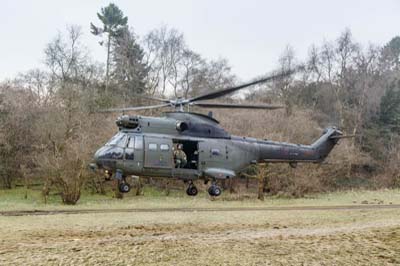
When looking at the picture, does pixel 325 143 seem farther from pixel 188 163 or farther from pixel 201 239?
pixel 201 239

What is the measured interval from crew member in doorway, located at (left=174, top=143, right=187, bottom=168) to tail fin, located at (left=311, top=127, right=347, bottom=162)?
5.96 metres

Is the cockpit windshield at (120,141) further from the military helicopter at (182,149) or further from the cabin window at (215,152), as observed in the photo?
the cabin window at (215,152)

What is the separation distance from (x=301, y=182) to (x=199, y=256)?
2421cm

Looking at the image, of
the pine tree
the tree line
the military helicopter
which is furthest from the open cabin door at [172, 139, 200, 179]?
the pine tree

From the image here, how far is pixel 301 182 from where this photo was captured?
35.3m

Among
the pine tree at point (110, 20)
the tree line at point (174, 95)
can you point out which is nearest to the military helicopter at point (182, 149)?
the tree line at point (174, 95)

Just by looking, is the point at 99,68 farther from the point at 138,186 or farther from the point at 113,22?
the point at 138,186

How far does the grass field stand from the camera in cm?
Answer: 1210

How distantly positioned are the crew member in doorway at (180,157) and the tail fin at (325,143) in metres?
5.96

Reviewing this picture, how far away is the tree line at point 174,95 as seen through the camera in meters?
34.2

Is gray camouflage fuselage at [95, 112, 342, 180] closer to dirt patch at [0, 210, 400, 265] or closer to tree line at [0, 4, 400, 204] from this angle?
dirt patch at [0, 210, 400, 265]

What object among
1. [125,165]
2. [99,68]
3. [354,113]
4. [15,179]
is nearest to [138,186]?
[15,179]

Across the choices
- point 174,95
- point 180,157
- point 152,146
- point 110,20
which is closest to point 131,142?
point 152,146

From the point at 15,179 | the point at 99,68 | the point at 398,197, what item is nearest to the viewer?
the point at 398,197
